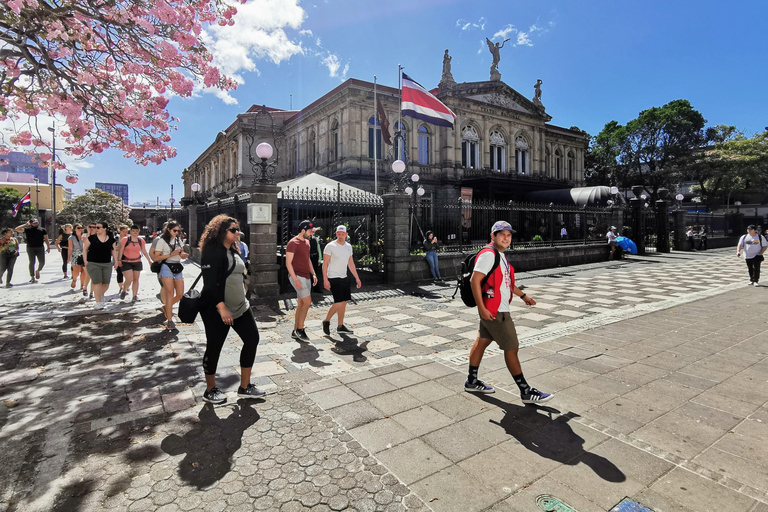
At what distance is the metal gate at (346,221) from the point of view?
1064 centimetres

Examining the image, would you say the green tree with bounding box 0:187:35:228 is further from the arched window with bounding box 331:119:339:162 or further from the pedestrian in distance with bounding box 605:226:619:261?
the pedestrian in distance with bounding box 605:226:619:261

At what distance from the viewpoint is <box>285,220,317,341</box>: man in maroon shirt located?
610 centimetres

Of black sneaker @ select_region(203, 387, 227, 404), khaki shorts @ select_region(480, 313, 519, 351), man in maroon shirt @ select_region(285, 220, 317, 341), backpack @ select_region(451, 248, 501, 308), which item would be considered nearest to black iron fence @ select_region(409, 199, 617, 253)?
man in maroon shirt @ select_region(285, 220, 317, 341)

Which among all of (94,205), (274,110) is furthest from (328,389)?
(94,205)

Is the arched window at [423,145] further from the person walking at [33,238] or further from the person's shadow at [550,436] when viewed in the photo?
the person's shadow at [550,436]

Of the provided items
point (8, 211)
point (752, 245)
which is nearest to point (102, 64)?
point (752, 245)

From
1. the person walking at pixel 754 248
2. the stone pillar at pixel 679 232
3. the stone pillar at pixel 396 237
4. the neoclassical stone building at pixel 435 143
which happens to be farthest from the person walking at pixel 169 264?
the stone pillar at pixel 679 232

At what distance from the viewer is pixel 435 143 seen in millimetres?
28656

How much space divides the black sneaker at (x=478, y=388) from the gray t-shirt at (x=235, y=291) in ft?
7.89

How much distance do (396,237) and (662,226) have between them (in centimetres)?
1876

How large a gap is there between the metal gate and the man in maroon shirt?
4.18 m

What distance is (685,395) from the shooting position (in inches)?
161

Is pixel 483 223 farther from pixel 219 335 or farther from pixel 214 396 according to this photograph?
pixel 214 396

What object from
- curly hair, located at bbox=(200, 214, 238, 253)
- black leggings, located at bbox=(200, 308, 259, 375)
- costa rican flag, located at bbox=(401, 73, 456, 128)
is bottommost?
black leggings, located at bbox=(200, 308, 259, 375)
